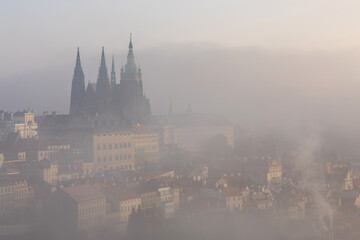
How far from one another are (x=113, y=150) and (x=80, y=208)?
40.0 feet

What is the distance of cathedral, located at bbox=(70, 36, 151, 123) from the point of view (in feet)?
143

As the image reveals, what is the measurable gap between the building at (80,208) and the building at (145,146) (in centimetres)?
1270

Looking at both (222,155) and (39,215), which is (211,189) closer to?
(39,215)

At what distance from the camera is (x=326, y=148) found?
3809 centimetres

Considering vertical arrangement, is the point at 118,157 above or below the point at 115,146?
below

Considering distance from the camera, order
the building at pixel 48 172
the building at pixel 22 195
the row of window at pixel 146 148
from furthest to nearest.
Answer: the row of window at pixel 146 148 → the building at pixel 48 172 → the building at pixel 22 195

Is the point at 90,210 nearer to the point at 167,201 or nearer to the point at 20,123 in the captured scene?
the point at 167,201

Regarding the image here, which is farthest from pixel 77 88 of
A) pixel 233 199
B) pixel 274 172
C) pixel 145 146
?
pixel 233 199

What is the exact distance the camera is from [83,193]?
898 inches

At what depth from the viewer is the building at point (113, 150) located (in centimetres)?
3309

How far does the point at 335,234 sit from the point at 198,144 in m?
21.0

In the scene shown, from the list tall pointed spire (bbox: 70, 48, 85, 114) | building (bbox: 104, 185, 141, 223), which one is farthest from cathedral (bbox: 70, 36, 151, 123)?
building (bbox: 104, 185, 141, 223)

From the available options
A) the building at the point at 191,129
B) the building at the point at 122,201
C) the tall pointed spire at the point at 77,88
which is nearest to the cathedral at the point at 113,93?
the tall pointed spire at the point at 77,88

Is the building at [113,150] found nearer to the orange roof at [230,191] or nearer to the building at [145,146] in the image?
the building at [145,146]
